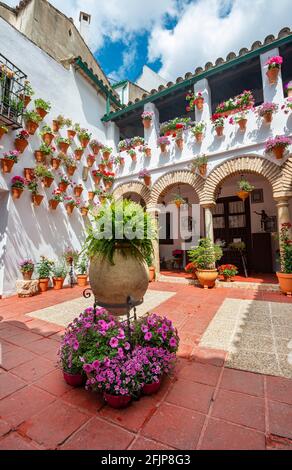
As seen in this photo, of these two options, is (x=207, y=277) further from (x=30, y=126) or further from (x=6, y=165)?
(x=30, y=126)

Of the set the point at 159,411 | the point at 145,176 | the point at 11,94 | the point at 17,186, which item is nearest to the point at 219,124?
the point at 145,176

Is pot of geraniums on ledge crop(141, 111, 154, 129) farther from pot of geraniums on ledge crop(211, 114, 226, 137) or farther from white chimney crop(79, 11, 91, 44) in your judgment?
white chimney crop(79, 11, 91, 44)

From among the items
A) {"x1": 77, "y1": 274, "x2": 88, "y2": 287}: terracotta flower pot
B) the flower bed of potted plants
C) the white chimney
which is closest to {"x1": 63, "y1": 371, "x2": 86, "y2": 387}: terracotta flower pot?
{"x1": 77, "y1": 274, "x2": 88, "y2": 287}: terracotta flower pot

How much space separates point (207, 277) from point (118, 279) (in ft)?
15.1

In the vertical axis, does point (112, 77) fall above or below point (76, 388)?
above

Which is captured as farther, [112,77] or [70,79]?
[112,77]

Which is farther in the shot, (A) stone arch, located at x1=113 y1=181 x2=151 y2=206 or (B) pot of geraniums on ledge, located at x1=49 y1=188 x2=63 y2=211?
(A) stone arch, located at x1=113 y1=181 x2=151 y2=206

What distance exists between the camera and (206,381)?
6.77 feet

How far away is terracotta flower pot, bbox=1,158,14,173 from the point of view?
5.29 m

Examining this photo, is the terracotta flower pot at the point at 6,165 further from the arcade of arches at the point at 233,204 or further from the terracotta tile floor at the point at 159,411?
the terracotta tile floor at the point at 159,411

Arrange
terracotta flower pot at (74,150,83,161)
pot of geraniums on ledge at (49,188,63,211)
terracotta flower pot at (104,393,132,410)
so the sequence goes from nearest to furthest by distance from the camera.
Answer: terracotta flower pot at (104,393,132,410) → pot of geraniums on ledge at (49,188,63,211) → terracotta flower pot at (74,150,83,161)

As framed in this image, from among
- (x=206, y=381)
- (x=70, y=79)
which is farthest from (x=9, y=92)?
(x=206, y=381)
